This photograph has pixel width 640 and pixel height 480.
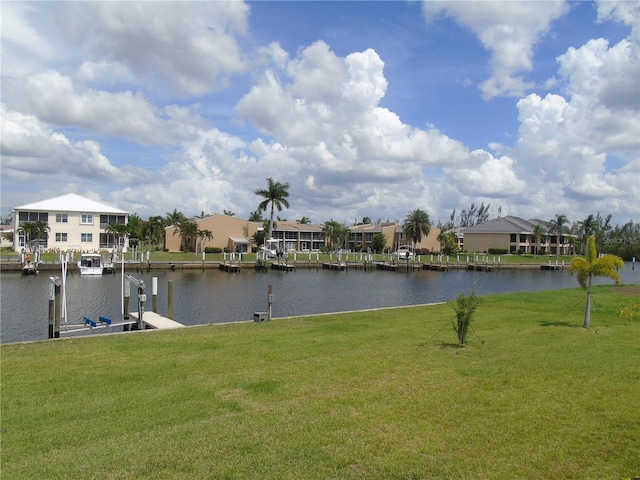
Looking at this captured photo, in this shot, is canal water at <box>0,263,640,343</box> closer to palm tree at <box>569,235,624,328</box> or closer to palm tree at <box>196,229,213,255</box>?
palm tree at <box>569,235,624,328</box>

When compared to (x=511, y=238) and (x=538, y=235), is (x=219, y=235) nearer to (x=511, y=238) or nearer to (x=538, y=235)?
(x=511, y=238)

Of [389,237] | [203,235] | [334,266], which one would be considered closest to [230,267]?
[334,266]

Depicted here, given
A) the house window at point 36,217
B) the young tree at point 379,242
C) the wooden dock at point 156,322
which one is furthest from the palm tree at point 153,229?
the wooden dock at point 156,322

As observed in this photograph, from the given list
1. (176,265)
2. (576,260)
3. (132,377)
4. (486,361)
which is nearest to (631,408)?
(486,361)

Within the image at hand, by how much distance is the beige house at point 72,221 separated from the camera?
72.0 m

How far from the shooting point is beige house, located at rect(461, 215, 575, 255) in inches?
4476

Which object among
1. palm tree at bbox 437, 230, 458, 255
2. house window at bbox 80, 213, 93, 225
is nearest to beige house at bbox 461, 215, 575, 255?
palm tree at bbox 437, 230, 458, 255

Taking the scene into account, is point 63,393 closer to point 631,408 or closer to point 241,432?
point 241,432

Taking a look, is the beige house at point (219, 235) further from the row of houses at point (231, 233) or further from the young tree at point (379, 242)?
the young tree at point (379, 242)

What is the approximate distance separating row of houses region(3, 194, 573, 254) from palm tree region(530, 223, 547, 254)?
0.31 m

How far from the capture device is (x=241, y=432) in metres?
6.61

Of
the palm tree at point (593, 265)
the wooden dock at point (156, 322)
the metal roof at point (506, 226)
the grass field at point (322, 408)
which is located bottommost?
the wooden dock at point (156, 322)

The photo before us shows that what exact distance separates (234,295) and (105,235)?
47.6 metres

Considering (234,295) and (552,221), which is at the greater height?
(552,221)
